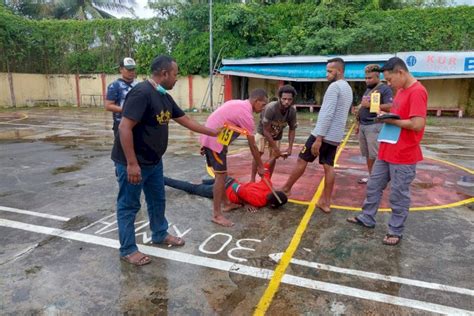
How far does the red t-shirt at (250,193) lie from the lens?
473cm

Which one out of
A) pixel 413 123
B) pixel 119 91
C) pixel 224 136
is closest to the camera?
pixel 413 123

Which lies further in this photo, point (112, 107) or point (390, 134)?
point (112, 107)

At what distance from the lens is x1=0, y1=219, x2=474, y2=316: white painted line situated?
277 centimetres

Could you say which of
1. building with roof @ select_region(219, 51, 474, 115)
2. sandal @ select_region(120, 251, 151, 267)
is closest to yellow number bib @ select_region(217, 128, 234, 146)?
sandal @ select_region(120, 251, 151, 267)

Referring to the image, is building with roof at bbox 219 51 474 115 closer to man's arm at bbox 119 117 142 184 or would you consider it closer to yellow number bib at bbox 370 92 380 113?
yellow number bib at bbox 370 92 380 113

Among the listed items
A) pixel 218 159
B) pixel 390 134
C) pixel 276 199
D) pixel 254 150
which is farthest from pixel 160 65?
pixel 390 134

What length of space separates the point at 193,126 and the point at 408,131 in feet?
7.06

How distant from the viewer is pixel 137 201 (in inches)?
133

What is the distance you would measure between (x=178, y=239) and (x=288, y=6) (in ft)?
68.5

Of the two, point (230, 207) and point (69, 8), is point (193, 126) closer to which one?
point (230, 207)

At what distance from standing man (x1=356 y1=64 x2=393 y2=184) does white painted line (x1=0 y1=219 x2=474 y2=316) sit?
9.37 feet

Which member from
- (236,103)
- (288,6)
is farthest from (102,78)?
(236,103)

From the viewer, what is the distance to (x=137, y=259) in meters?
3.33

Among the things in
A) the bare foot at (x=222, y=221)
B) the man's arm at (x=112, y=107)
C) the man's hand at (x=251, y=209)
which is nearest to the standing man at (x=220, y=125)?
the bare foot at (x=222, y=221)
